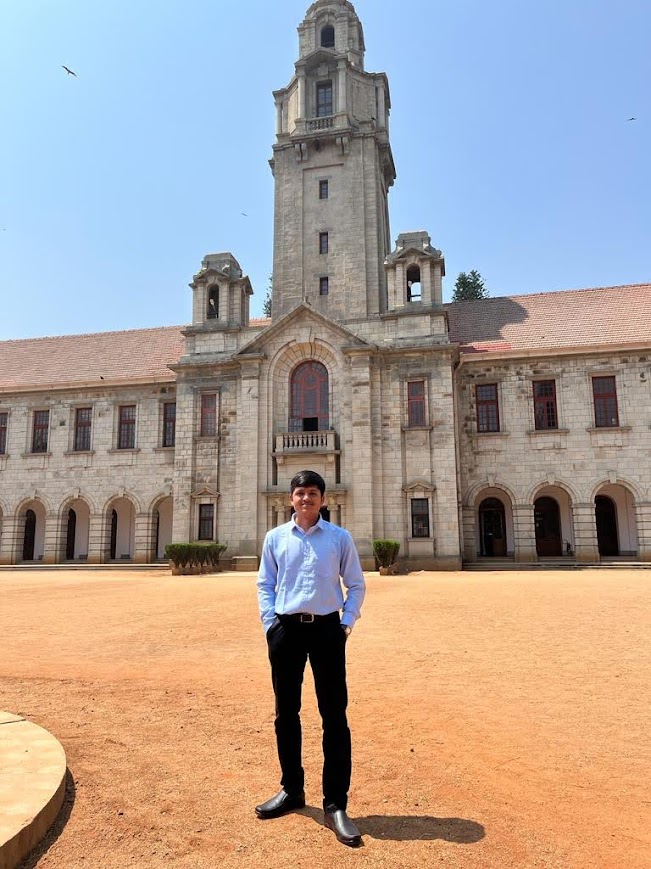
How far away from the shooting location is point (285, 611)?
3.84 metres

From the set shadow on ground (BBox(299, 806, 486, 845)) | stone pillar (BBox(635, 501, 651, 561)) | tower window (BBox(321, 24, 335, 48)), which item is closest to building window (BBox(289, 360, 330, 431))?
stone pillar (BBox(635, 501, 651, 561))

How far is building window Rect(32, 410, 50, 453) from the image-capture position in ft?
98.0

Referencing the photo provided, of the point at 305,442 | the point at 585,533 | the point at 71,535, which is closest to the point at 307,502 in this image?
the point at 305,442

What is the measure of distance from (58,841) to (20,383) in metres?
31.5

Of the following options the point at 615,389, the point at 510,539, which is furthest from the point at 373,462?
the point at 615,389

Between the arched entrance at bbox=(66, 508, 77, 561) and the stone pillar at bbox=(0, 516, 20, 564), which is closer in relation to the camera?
the stone pillar at bbox=(0, 516, 20, 564)

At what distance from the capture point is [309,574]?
3.90 m

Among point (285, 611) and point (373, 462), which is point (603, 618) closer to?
point (285, 611)

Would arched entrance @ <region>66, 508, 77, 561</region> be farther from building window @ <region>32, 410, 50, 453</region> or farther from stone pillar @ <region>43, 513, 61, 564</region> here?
building window @ <region>32, 410, 50, 453</region>

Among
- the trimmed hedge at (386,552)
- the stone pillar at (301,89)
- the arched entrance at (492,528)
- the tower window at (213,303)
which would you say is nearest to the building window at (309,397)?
the tower window at (213,303)

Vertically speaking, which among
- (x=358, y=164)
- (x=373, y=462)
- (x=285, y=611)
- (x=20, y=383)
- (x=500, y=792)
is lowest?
(x=500, y=792)

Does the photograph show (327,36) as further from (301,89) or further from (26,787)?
(26,787)

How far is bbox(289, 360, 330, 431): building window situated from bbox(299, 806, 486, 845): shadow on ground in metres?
21.7

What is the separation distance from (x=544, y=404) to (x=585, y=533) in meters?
5.49
